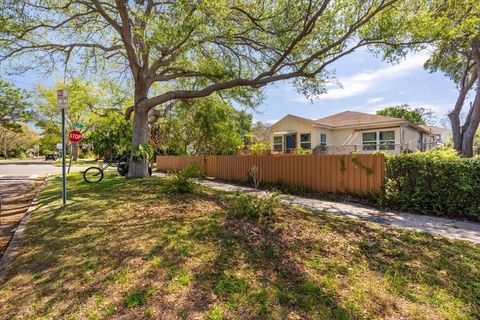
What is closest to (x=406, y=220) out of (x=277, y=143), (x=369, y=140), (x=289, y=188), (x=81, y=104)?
(x=289, y=188)

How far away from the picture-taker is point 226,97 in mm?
13133

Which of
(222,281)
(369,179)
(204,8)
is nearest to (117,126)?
(204,8)

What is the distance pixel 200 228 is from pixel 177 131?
54.3 feet

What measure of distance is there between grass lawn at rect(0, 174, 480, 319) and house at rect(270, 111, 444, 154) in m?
14.1

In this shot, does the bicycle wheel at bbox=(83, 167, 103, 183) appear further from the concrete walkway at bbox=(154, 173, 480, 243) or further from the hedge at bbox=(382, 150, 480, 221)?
the hedge at bbox=(382, 150, 480, 221)

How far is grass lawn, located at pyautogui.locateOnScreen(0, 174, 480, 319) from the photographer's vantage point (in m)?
2.73

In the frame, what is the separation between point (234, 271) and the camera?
3.36 m

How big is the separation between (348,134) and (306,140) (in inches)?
116

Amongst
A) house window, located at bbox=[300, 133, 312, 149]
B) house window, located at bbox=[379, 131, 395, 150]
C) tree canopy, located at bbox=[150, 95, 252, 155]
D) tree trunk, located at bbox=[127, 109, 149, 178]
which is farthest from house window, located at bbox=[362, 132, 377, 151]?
tree trunk, located at bbox=[127, 109, 149, 178]

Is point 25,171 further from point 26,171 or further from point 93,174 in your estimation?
point 93,174

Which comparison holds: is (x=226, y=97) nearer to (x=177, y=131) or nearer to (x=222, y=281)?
(x=177, y=131)

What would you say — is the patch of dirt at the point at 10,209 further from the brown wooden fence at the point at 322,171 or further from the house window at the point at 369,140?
the house window at the point at 369,140

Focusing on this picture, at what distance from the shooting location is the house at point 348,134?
59.8ft

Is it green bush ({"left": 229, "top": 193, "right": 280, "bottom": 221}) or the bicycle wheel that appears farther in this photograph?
the bicycle wheel
